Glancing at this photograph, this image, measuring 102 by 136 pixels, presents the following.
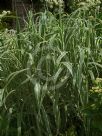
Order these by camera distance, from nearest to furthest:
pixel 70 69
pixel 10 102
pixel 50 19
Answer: pixel 70 69 → pixel 10 102 → pixel 50 19

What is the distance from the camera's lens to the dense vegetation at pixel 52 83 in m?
3.34

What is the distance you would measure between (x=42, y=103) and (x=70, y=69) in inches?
13.9

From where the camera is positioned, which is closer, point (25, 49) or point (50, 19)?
point (25, 49)

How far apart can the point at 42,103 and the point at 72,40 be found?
0.52 meters

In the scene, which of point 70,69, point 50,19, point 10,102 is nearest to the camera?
point 70,69

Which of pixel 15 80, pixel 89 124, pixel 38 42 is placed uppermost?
pixel 38 42

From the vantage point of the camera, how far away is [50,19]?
389 centimetres

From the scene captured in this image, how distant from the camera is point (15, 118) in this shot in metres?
3.48

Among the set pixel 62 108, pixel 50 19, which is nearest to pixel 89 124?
pixel 62 108

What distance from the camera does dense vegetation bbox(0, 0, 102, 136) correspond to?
3340 millimetres

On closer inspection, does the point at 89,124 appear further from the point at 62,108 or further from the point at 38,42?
the point at 38,42

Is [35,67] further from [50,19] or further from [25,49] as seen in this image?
[50,19]

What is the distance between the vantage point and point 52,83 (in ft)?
11.2

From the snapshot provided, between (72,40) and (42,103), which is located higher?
(72,40)
